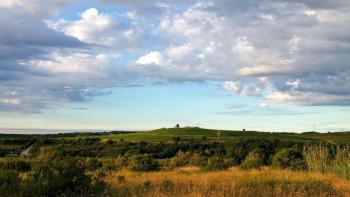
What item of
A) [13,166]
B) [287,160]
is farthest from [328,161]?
[13,166]

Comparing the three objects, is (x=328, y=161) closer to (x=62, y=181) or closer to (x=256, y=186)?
(x=256, y=186)

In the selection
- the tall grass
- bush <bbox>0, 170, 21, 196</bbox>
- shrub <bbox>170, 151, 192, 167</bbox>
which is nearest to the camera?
bush <bbox>0, 170, 21, 196</bbox>

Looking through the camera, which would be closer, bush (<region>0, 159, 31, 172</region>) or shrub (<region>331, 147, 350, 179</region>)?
bush (<region>0, 159, 31, 172</region>)

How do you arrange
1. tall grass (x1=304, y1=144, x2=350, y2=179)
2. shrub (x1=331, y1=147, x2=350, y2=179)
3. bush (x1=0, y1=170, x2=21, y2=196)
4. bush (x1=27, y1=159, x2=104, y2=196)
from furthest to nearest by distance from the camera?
tall grass (x1=304, y1=144, x2=350, y2=179) < shrub (x1=331, y1=147, x2=350, y2=179) < bush (x1=27, y1=159, x2=104, y2=196) < bush (x1=0, y1=170, x2=21, y2=196)

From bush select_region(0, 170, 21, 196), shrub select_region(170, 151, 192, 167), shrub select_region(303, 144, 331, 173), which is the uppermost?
shrub select_region(303, 144, 331, 173)

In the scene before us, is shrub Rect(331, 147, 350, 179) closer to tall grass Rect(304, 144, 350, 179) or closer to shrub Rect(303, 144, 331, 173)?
tall grass Rect(304, 144, 350, 179)

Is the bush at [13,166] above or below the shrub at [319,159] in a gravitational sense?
below

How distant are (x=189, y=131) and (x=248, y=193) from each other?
13044 centimetres

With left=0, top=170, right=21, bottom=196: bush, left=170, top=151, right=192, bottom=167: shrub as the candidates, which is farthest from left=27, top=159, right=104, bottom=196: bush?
left=170, top=151, right=192, bottom=167: shrub

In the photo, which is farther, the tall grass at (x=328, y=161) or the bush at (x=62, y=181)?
the tall grass at (x=328, y=161)

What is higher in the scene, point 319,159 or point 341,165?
point 319,159

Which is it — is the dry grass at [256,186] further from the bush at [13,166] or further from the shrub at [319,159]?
the bush at [13,166]

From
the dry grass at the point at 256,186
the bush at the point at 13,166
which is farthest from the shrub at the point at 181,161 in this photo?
the dry grass at the point at 256,186

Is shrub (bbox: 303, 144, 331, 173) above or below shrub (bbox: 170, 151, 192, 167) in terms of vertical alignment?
above
